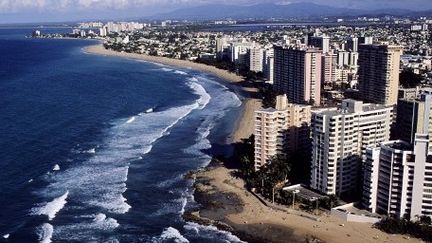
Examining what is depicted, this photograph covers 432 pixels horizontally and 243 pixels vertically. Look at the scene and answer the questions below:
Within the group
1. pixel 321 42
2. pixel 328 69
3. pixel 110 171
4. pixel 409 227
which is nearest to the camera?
pixel 409 227

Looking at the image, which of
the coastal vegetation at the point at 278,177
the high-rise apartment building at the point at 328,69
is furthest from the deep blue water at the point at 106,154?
the high-rise apartment building at the point at 328,69

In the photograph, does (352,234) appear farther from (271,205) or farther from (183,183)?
(183,183)

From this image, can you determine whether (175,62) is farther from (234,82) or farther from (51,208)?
(51,208)

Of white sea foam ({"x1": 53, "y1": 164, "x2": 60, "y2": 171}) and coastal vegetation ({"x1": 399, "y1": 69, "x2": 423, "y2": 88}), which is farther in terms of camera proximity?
coastal vegetation ({"x1": 399, "y1": 69, "x2": 423, "y2": 88})

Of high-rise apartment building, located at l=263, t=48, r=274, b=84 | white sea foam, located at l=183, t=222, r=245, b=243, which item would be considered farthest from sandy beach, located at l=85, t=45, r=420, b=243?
high-rise apartment building, located at l=263, t=48, r=274, b=84

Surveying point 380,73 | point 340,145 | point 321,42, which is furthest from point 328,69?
point 340,145

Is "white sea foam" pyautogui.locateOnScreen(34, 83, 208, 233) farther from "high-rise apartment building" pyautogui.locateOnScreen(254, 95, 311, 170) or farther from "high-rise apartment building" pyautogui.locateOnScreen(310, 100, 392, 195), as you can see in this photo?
"high-rise apartment building" pyautogui.locateOnScreen(310, 100, 392, 195)

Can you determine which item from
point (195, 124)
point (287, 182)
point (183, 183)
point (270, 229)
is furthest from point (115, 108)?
point (270, 229)
